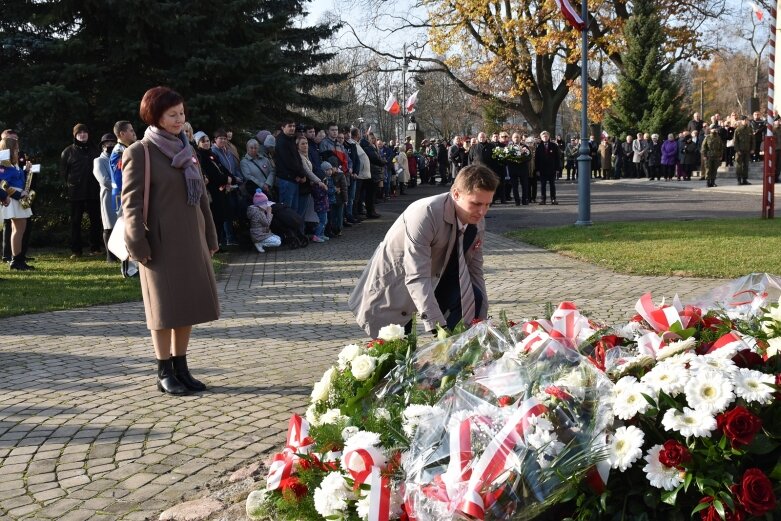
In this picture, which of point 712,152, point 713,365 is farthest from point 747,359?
point 712,152

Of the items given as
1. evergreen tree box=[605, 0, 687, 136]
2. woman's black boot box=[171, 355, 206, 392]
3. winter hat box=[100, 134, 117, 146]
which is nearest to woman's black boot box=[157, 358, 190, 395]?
woman's black boot box=[171, 355, 206, 392]

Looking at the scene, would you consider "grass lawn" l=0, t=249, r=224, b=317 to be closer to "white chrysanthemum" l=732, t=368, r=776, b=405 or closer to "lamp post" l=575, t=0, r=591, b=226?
"lamp post" l=575, t=0, r=591, b=226

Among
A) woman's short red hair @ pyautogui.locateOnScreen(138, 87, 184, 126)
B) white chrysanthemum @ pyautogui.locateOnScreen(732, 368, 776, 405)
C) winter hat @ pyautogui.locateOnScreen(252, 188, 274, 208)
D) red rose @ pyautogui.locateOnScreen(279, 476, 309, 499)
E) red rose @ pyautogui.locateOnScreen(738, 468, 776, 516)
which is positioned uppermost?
woman's short red hair @ pyautogui.locateOnScreen(138, 87, 184, 126)

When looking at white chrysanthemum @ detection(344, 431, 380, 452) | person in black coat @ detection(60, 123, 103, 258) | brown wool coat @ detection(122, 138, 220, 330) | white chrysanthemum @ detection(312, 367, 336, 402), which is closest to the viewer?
white chrysanthemum @ detection(344, 431, 380, 452)

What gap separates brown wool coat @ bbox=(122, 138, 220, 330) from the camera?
5.69 meters

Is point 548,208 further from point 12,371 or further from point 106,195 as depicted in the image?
point 12,371

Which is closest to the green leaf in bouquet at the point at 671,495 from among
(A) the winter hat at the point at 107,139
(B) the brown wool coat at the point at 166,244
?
(B) the brown wool coat at the point at 166,244

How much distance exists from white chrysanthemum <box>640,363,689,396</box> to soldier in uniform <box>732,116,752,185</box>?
24534mm

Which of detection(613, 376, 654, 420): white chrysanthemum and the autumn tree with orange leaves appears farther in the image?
the autumn tree with orange leaves

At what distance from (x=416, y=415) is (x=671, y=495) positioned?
0.94 m

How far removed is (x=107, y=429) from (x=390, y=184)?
80.0 feet

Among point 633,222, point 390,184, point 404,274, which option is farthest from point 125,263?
point 390,184

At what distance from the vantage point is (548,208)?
70.4ft

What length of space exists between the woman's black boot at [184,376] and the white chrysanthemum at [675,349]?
12.2 feet
